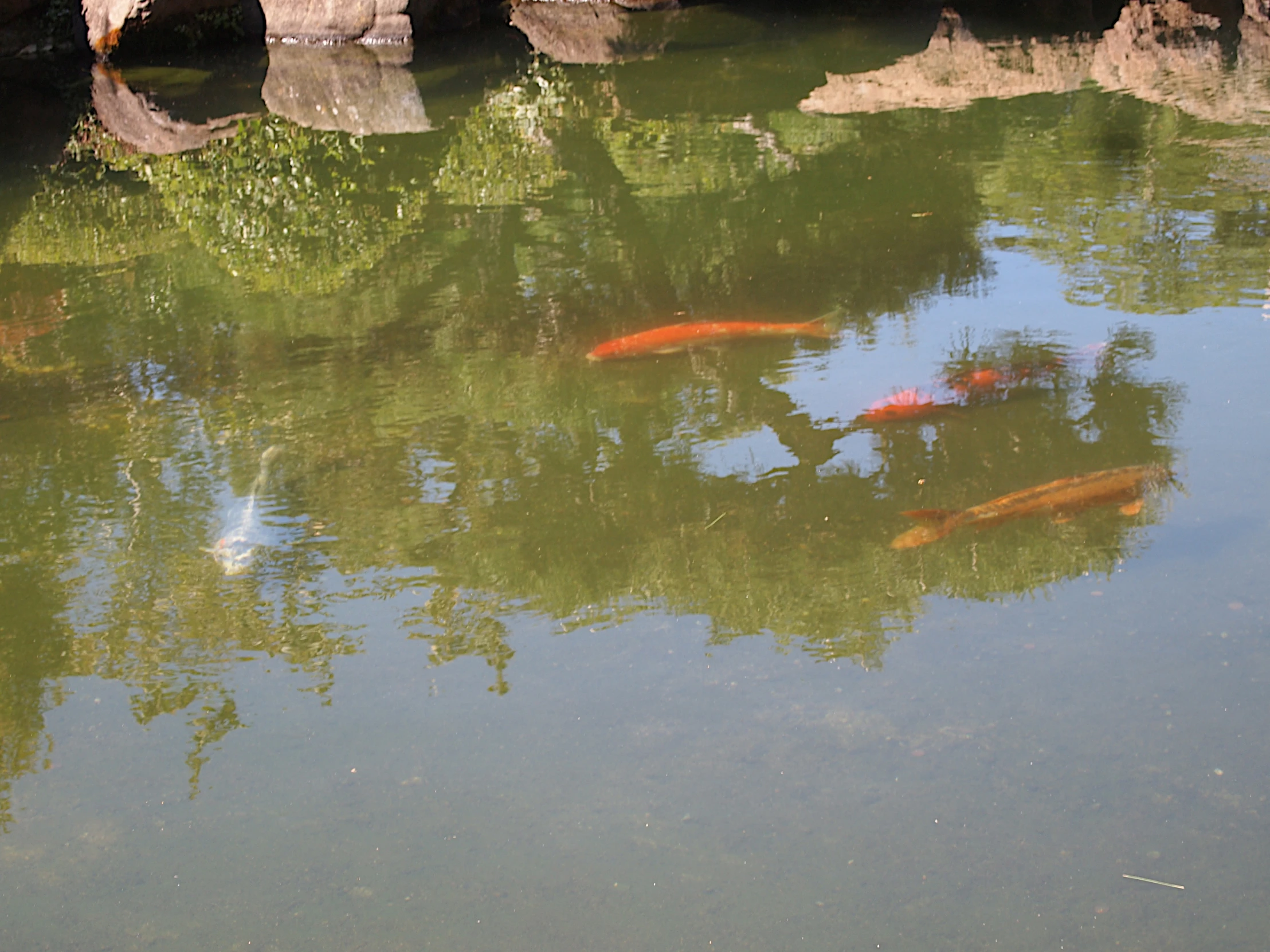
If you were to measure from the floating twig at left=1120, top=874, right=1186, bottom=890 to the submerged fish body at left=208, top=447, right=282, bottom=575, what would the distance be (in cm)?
317

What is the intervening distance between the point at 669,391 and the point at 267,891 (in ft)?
10.2

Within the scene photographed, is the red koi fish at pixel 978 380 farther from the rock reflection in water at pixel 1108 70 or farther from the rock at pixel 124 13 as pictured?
the rock at pixel 124 13

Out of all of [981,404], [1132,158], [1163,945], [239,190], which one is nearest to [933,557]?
[981,404]

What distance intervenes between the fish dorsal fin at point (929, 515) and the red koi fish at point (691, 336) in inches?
68.4

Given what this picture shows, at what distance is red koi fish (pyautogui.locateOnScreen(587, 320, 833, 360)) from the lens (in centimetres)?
605

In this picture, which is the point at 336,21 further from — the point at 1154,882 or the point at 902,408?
the point at 1154,882

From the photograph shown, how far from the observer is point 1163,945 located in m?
2.93

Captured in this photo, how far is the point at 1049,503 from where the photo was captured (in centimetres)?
457

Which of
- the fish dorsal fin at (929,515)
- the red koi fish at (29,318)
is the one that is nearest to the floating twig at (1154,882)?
the fish dorsal fin at (929,515)

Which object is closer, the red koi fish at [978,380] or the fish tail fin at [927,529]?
the fish tail fin at [927,529]

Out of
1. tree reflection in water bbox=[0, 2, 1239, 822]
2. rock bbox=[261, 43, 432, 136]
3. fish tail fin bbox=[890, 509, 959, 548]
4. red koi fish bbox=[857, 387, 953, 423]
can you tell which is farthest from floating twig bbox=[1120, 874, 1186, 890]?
rock bbox=[261, 43, 432, 136]

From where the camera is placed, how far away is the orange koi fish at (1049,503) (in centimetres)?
451

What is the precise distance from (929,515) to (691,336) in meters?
1.94

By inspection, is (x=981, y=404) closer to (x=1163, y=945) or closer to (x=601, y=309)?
(x=601, y=309)
